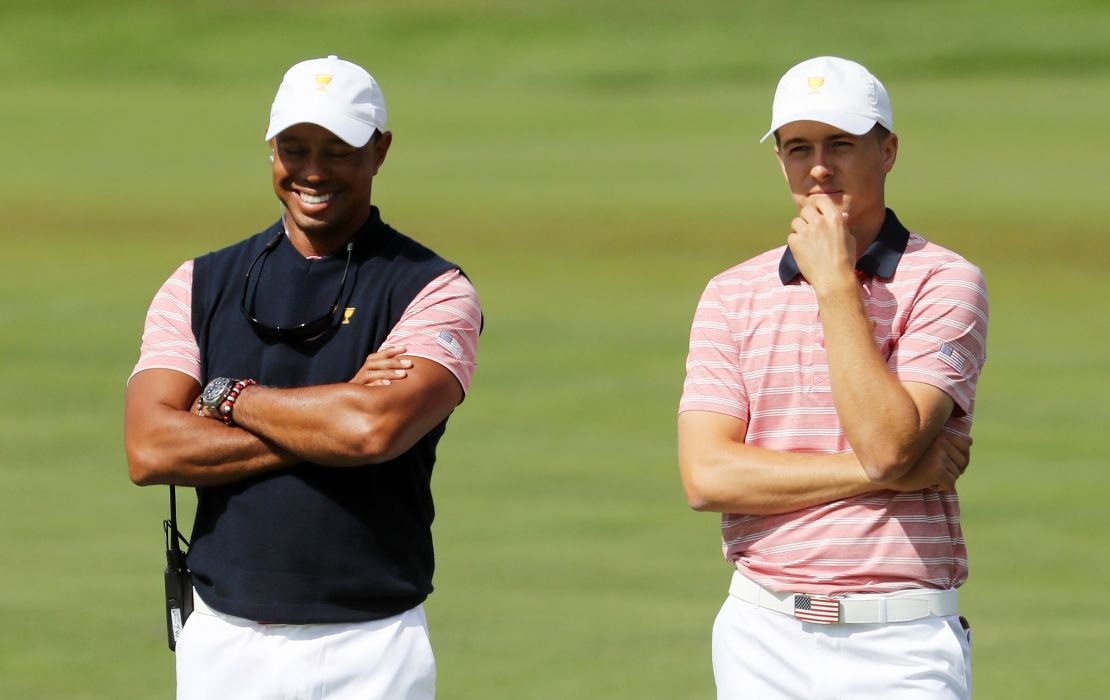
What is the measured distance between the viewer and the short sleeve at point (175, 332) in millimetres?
4055

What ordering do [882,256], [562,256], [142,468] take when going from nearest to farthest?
[882,256]
[142,468]
[562,256]

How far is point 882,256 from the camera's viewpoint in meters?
3.79

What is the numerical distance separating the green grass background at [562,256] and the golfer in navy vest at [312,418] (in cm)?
259

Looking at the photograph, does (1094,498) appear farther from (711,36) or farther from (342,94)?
(711,36)

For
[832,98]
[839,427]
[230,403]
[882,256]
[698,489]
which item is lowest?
[698,489]

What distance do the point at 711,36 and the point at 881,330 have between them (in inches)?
1367

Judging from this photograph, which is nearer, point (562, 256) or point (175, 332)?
point (175, 332)

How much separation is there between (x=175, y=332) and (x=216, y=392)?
23 centimetres

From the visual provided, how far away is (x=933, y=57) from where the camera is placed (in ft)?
117

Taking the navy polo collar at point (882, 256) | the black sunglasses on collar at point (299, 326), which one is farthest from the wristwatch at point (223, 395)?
the navy polo collar at point (882, 256)

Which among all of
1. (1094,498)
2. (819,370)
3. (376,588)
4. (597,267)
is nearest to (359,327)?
(376,588)

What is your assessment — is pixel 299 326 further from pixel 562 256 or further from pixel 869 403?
pixel 562 256

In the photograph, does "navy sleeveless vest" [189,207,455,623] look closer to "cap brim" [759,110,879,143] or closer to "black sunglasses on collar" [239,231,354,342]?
"black sunglasses on collar" [239,231,354,342]

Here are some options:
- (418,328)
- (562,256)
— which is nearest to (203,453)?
(418,328)
